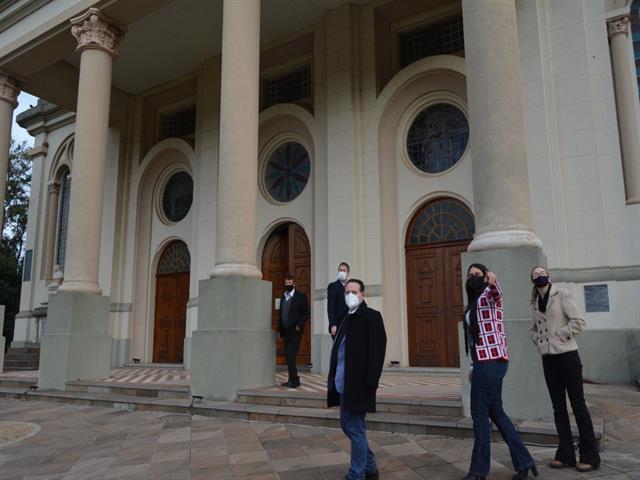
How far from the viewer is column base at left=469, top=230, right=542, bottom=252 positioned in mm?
5949

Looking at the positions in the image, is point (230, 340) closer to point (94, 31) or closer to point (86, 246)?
point (86, 246)

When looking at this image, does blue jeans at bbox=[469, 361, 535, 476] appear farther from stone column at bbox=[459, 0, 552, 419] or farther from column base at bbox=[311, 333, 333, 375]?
column base at bbox=[311, 333, 333, 375]

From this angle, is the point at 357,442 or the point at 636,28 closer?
the point at 357,442

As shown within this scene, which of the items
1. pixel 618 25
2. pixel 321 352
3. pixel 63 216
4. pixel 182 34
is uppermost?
pixel 182 34

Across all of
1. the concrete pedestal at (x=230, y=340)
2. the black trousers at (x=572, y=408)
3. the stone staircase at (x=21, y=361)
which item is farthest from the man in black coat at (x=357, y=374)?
the stone staircase at (x=21, y=361)

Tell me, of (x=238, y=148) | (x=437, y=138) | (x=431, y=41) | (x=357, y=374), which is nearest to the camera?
(x=357, y=374)

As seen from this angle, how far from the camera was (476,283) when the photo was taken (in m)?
4.37

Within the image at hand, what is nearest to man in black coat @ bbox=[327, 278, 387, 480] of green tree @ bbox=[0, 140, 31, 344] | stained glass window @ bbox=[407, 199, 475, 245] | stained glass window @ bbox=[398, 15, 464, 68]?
stained glass window @ bbox=[407, 199, 475, 245]

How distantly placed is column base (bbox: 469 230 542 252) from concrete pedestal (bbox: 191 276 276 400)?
3585mm

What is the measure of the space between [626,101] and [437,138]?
368 centimetres

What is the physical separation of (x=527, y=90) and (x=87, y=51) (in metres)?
9.14

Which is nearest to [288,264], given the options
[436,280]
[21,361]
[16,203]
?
[436,280]

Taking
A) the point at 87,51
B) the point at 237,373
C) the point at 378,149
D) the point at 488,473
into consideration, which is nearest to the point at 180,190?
the point at 87,51

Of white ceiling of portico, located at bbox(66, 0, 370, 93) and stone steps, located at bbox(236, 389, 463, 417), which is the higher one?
white ceiling of portico, located at bbox(66, 0, 370, 93)
